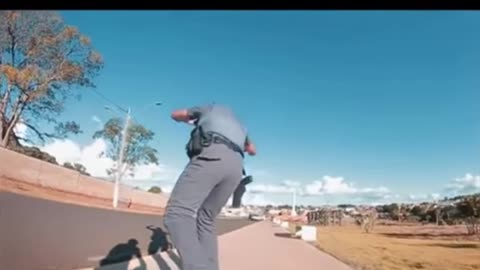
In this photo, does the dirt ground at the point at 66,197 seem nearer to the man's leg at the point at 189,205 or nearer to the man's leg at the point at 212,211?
the man's leg at the point at 212,211

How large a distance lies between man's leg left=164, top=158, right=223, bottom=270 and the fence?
7.09m

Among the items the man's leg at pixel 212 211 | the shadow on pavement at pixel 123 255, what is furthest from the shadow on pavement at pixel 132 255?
the man's leg at pixel 212 211

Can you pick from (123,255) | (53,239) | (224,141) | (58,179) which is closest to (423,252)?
(123,255)

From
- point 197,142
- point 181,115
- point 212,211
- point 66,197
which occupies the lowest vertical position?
point 212,211

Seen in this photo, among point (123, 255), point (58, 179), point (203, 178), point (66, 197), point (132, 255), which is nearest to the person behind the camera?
point (203, 178)

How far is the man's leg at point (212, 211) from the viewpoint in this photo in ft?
5.74

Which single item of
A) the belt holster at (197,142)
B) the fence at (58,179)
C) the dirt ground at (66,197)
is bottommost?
the belt holster at (197,142)

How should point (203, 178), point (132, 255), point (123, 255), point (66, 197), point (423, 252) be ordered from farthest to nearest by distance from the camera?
point (66, 197) → point (423, 252) → point (123, 255) → point (132, 255) → point (203, 178)

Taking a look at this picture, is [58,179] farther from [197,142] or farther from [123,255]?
[197,142]

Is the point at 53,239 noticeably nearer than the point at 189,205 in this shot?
No

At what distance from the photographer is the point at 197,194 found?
1684mm

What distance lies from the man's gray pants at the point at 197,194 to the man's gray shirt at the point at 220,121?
0.05 metres

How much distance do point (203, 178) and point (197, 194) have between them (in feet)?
0.21

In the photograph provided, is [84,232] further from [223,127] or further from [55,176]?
[55,176]
